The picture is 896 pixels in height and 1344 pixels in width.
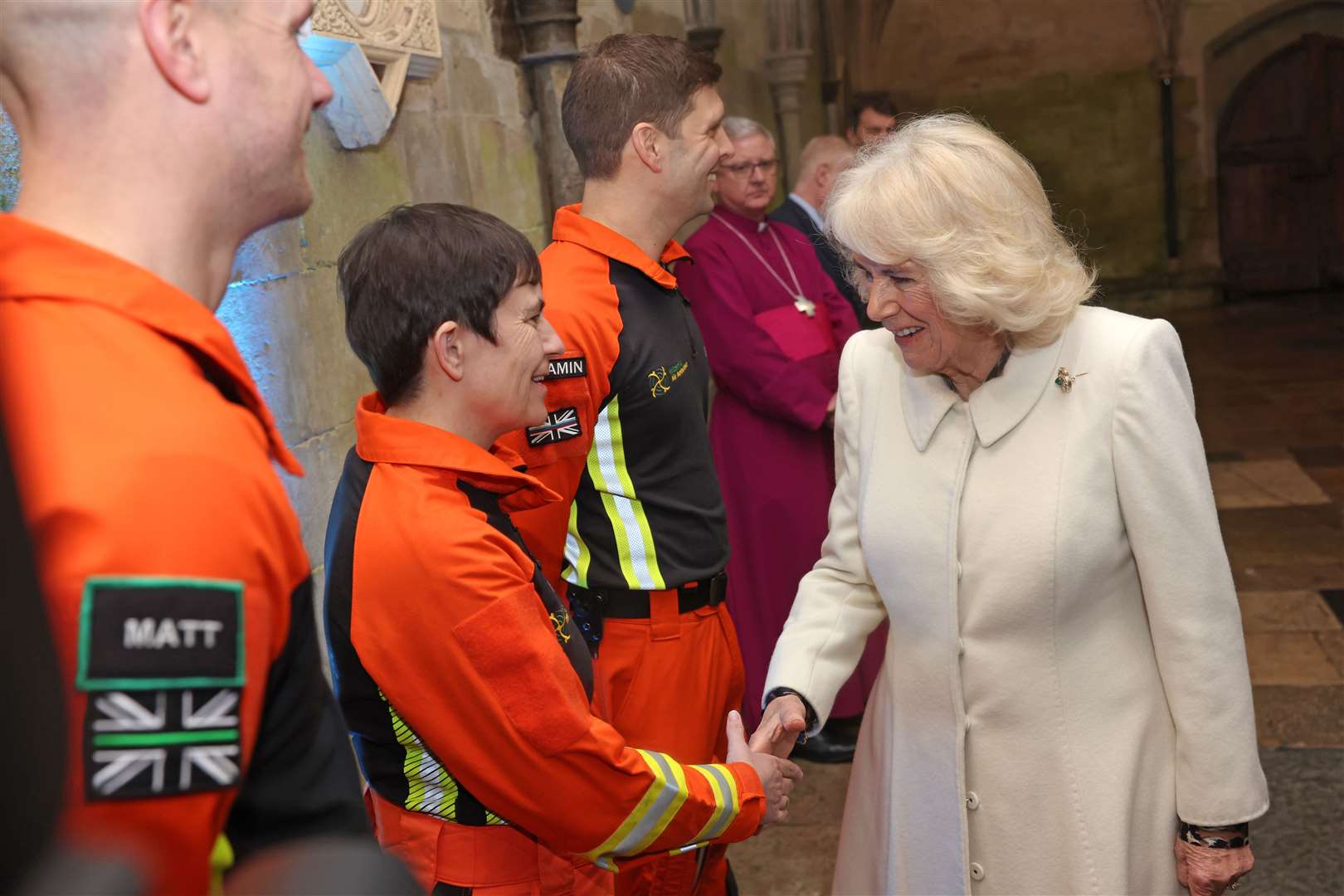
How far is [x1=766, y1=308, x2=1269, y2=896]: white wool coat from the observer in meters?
1.69

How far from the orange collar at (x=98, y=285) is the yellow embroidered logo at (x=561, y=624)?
2.68 feet

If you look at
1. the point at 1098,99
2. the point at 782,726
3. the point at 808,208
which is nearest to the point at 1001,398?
the point at 782,726

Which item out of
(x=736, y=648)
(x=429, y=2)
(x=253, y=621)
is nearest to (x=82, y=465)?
(x=253, y=621)

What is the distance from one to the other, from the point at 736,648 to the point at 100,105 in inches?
72.8

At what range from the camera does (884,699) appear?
6.41 ft

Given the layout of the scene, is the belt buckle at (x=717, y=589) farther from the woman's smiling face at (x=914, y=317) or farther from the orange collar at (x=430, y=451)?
the orange collar at (x=430, y=451)

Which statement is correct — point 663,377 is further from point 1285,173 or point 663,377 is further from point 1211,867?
point 1285,173

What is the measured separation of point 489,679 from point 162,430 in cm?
74

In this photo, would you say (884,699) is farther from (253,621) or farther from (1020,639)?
(253,621)

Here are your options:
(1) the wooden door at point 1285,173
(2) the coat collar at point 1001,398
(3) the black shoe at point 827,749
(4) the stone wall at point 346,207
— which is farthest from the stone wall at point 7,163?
(1) the wooden door at point 1285,173

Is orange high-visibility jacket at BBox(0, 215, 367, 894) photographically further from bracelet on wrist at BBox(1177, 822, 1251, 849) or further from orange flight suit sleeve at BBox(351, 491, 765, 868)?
bracelet on wrist at BBox(1177, 822, 1251, 849)

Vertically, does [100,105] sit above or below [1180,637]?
above

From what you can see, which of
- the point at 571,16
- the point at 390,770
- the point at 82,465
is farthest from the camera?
the point at 571,16

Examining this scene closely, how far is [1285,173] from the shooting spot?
41.3 feet
